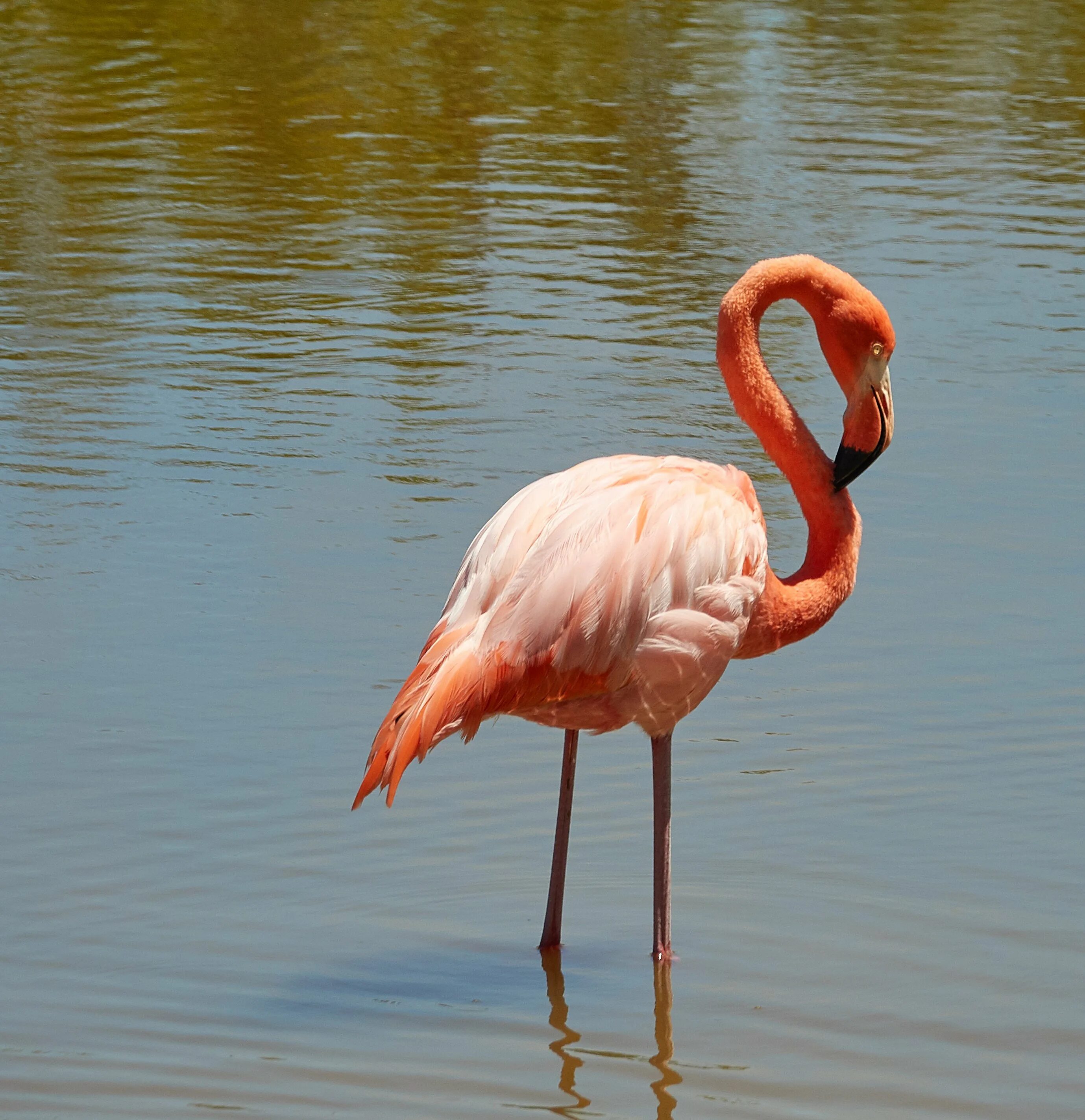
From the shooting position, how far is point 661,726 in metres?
4.37

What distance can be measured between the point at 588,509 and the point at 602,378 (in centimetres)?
467

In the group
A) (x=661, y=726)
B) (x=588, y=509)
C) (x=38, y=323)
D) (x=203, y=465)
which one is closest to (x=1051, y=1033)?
(x=661, y=726)

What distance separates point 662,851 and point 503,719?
1480 mm

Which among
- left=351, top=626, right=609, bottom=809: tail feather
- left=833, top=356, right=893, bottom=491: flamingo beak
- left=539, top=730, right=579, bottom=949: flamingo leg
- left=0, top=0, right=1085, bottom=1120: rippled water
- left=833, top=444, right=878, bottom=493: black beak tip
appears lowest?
left=0, top=0, right=1085, bottom=1120: rippled water

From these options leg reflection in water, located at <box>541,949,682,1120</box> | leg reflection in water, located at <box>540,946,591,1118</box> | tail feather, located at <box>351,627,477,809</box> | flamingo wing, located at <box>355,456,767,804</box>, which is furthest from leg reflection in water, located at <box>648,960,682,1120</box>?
tail feather, located at <box>351,627,477,809</box>

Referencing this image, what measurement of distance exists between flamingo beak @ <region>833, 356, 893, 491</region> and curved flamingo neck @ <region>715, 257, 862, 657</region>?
6cm

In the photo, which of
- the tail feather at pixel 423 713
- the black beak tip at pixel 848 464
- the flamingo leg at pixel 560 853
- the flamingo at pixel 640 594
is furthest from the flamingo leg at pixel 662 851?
the black beak tip at pixel 848 464

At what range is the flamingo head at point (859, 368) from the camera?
15.1ft

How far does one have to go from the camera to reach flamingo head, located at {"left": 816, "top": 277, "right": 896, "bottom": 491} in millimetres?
4590

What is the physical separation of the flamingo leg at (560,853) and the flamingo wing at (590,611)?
81 millimetres

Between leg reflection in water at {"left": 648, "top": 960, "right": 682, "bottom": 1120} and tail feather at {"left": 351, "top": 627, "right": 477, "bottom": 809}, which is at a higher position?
tail feather at {"left": 351, "top": 627, "right": 477, "bottom": 809}

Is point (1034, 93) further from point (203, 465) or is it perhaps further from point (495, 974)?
point (495, 974)

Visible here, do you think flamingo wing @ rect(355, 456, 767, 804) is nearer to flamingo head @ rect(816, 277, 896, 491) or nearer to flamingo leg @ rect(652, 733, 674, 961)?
flamingo leg @ rect(652, 733, 674, 961)

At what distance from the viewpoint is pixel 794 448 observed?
471 cm
